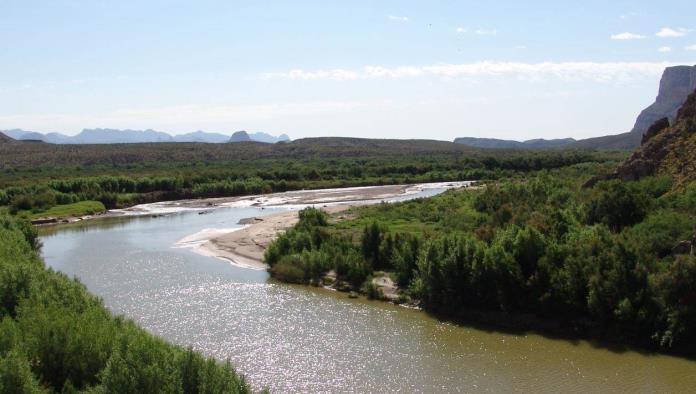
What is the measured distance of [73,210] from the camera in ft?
200

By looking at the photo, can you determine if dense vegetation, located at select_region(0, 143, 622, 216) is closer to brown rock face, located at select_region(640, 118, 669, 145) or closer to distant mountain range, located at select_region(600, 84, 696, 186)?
distant mountain range, located at select_region(600, 84, 696, 186)

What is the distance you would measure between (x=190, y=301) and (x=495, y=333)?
13.2 m

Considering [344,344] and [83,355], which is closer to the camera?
[83,355]

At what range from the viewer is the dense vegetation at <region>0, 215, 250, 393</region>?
37.3 feet

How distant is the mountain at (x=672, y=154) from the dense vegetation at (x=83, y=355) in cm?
2722

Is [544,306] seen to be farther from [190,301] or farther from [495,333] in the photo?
[190,301]

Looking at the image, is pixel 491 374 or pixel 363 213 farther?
pixel 363 213

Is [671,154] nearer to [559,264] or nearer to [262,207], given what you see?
[559,264]

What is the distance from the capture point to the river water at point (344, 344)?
60.7ft

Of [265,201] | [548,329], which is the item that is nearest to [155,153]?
[265,201]

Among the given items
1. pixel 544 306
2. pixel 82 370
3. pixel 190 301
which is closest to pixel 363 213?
pixel 190 301

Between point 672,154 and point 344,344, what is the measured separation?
75.4 feet

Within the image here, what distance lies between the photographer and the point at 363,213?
50.0 meters

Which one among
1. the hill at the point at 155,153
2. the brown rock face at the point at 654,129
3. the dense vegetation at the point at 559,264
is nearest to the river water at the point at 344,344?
the dense vegetation at the point at 559,264
